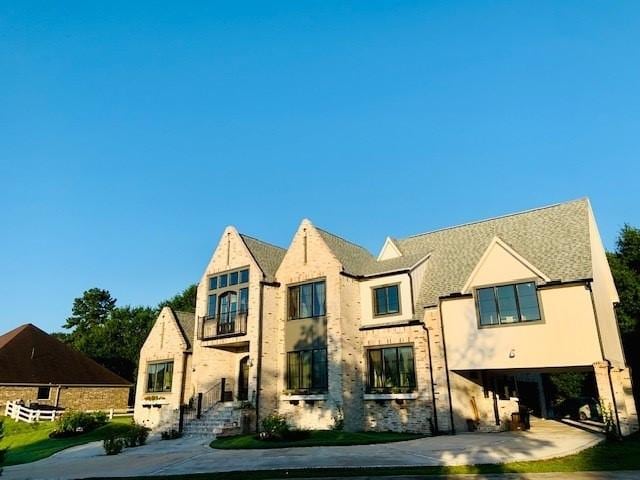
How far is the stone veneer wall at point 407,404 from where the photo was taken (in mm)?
21625

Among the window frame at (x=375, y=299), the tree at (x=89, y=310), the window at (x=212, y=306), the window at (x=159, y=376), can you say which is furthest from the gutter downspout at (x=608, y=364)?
the tree at (x=89, y=310)

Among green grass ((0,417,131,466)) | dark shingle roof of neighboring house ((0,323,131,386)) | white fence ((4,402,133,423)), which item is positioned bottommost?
green grass ((0,417,131,466))

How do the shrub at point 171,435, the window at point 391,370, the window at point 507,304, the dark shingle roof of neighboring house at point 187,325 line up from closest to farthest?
1. the window at point 507,304
2. the window at point 391,370
3. the shrub at point 171,435
4. the dark shingle roof of neighboring house at point 187,325

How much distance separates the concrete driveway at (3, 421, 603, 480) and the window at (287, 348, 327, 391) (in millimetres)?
5967

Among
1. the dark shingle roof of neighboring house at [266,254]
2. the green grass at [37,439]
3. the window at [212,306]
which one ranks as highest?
the dark shingle roof of neighboring house at [266,254]

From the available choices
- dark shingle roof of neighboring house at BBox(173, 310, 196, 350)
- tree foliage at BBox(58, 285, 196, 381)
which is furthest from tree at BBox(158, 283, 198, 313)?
dark shingle roof of neighboring house at BBox(173, 310, 196, 350)

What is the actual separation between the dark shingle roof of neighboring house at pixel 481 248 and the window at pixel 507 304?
1171mm

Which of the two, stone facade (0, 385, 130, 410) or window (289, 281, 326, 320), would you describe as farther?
stone facade (0, 385, 130, 410)

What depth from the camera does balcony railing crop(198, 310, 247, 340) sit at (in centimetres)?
2620

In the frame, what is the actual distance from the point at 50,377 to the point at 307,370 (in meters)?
26.9

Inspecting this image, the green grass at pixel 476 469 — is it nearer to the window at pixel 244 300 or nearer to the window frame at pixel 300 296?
the window frame at pixel 300 296

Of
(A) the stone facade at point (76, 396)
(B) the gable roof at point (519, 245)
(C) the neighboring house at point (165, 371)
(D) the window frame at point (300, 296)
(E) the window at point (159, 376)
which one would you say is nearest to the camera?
(B) the gable roof at point (519, 245)

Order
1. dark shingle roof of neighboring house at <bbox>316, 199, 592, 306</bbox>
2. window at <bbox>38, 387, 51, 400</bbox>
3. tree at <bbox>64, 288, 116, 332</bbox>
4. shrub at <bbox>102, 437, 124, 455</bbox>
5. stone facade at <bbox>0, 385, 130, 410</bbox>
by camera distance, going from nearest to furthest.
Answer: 1. shrub at <bbox>102, 437, 124, 455</bbox>
2. dark shingle roof of neighboring house at <bbox>316, 199, 592, 306</bbox>
3. stone facade at <bbox>0, 385, 130, 410</bbox>
4. window at <bbox>38, 387, 51, 400</bbox>
5. tree at <bbox>64, 288, 116, 332</bbox>

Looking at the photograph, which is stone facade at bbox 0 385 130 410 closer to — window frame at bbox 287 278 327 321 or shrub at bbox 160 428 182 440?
shrub at bbox 160 428 182 440
